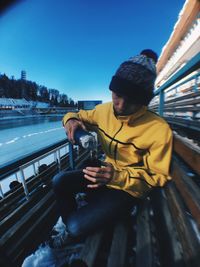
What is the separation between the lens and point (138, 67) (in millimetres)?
1289

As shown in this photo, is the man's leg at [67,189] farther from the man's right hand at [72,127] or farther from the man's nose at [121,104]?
the man's nose at [121,104]

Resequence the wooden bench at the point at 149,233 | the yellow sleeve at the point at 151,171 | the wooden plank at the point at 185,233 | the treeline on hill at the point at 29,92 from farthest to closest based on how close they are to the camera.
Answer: the treeline on hill at the point at 29,92, the yellow sleeve at the point at 151,171, the wooden bench at the point at 149,233, the wooden plank at the point at 185,233

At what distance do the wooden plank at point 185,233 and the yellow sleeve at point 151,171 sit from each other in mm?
140

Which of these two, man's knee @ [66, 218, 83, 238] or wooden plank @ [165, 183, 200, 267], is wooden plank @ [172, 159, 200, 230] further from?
man's knee @ [66, 218, 83, 238]

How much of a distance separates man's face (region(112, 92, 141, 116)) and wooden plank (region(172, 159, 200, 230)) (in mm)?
428

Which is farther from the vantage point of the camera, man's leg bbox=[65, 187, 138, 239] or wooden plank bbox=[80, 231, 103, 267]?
man's leg bbox=[65, 187, 138, 239]

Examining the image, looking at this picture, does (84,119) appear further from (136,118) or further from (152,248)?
(152,248)

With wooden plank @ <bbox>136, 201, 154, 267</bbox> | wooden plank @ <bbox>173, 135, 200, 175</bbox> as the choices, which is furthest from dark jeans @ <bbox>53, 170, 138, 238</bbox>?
wooden plank @ <bbox>173, 135, 200, 175</bbox>

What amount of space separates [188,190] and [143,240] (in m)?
0.39

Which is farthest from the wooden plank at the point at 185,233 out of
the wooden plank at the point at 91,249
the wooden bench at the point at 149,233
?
the wooden plank at the point at 91,249

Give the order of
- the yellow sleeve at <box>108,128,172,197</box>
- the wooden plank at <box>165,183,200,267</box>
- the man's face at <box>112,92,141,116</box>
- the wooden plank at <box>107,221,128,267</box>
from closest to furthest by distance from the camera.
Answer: the wooden plank at <box>165,183,200,267</box> < the wooden plank at <box>107,221,128,267</box> < the yellow sleeve at <box>108,128,172,197</box> < the man's face at <box>112,92,141,116</box>

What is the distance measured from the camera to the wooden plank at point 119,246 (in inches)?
40.1

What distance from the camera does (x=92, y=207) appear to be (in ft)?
4.11

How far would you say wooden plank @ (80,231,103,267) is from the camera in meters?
1.06
